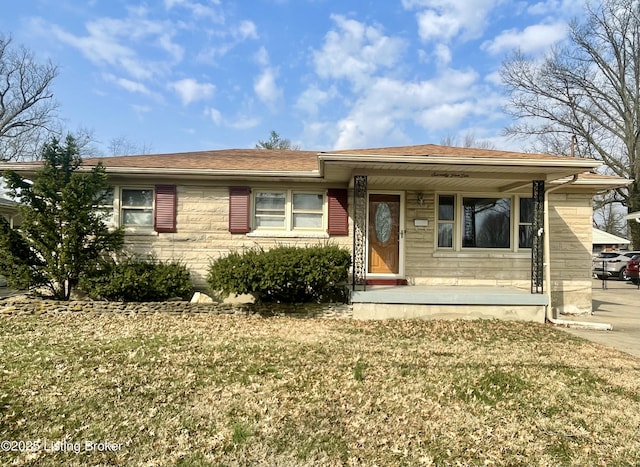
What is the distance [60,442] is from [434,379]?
3363 millimetres

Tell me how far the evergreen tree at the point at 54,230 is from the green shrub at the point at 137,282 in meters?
0.35

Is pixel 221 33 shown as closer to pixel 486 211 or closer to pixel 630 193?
pixel 486 211

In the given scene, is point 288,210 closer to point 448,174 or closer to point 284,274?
point 284,274

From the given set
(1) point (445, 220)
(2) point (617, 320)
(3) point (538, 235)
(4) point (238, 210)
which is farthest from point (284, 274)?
(2) point (617, 320)

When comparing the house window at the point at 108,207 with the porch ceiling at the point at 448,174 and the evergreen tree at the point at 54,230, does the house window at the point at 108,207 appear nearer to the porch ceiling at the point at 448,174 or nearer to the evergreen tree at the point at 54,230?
the evergreen tree at the point at 54,230

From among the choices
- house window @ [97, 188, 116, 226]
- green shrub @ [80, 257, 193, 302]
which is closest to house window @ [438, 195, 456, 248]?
green shrub @ [80, 257, 193, 302]

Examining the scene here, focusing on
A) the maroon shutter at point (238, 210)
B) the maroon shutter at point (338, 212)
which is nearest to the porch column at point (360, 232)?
the maroon shutter at point (338, 212)

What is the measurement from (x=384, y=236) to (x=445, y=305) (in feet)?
7.21

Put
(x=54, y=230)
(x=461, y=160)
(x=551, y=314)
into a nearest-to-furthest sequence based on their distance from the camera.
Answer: (x=461, y=160)
(x=54, y=230)
(x=551, y=314)

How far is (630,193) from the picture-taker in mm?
23781

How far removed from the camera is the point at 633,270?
1695 cm

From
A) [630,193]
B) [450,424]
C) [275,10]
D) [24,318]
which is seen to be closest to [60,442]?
[450,424]

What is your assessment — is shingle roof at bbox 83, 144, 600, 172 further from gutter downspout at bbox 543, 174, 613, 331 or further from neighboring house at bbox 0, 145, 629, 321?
gutter downspout at bbox 543, 174, 613, 331

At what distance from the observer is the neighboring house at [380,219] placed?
26.6 ft
